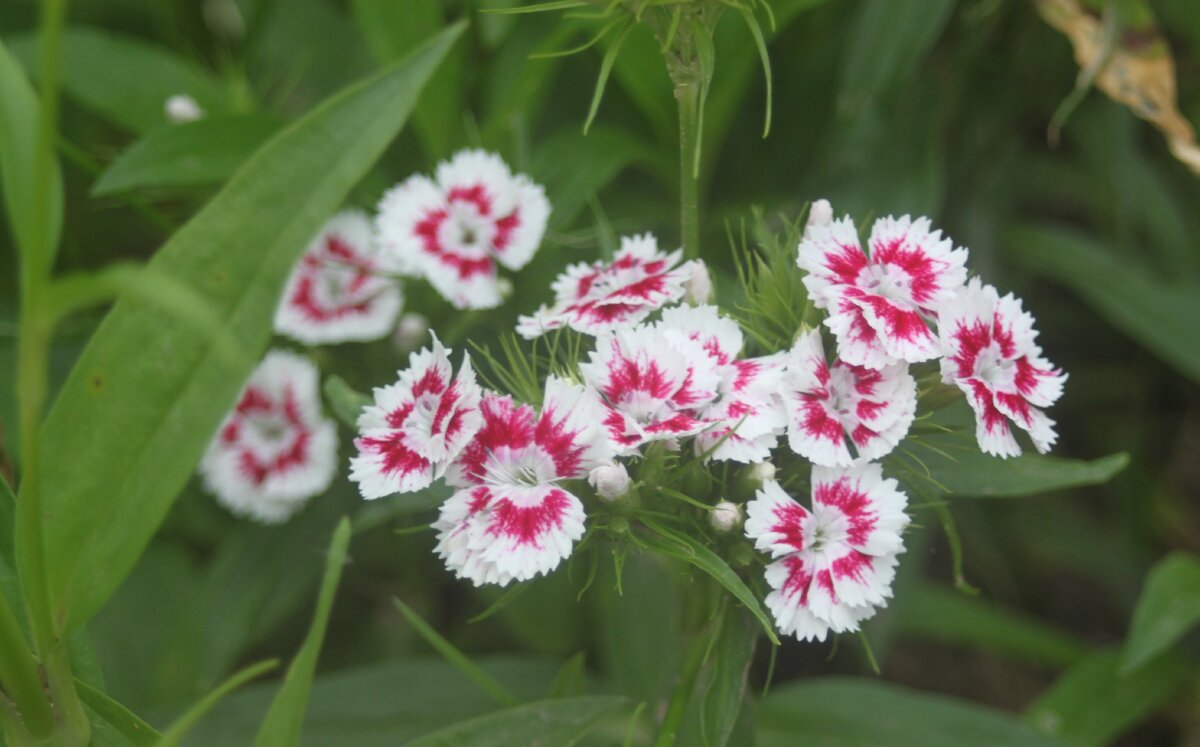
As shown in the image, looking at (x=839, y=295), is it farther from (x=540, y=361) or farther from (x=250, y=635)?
(x=250, y=635)

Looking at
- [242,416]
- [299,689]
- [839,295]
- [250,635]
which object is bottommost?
[299,689]

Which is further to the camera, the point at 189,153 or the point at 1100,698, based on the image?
the point at 1100,698

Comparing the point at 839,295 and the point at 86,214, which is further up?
the point at 86,214

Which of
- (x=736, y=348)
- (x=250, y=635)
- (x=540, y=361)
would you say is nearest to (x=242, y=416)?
(x=250, y=635)

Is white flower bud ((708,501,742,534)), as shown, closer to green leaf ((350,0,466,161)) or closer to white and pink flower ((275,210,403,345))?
white and pink flower ((275,210,403,345))

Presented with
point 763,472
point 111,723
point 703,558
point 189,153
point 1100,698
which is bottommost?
point 111,723

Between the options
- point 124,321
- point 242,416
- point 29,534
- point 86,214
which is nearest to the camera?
point 29,534

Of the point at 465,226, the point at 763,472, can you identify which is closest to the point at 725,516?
the point at 763,472

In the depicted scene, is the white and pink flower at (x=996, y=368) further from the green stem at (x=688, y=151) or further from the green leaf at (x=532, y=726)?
the green leaf at (x=532, y=726)

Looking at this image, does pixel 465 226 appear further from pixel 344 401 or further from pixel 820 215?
pixel 820 215
